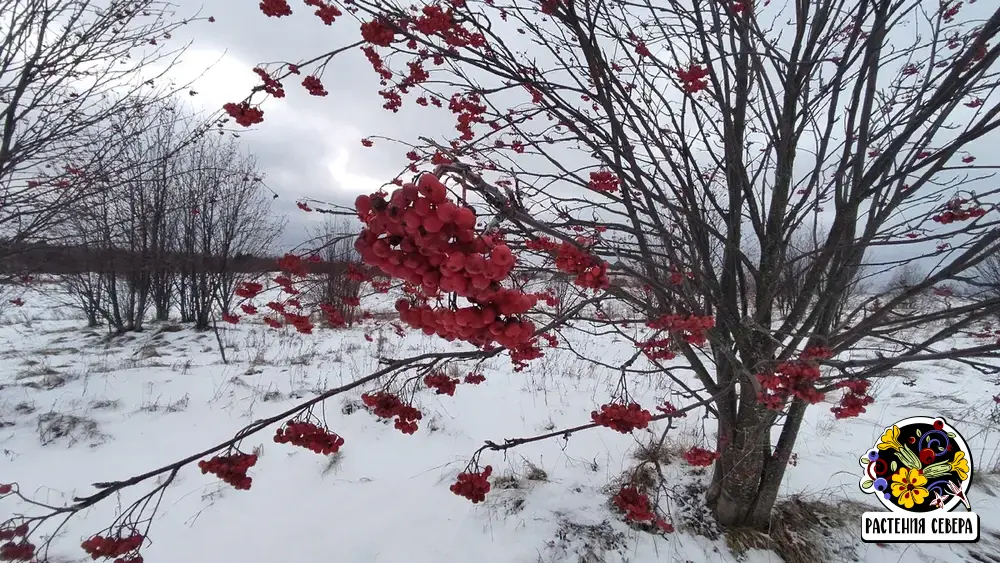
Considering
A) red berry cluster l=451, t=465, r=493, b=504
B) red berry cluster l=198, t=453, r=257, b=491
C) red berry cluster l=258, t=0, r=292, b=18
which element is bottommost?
red berry cluster l=451, t=465, r=493, b=504

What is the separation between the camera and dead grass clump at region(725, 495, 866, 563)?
2.80 meters

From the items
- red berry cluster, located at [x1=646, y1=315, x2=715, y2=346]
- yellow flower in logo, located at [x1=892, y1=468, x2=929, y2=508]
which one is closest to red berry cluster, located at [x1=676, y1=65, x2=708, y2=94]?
red berry cluster, located at [x1=646, y1=315, x2=715, y2=346]

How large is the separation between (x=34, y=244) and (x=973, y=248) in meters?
7.24

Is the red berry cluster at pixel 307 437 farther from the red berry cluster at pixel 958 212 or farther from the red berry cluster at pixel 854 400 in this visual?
the red berry cluster at pixel 958 212

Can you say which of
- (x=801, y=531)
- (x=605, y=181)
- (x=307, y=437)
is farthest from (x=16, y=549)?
(x=801, y=531)

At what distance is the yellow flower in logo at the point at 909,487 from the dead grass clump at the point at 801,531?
1.81 feet

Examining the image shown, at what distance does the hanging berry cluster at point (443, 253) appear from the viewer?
2.46 ft

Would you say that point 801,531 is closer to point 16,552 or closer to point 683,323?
point 683,323

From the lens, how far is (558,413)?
17.7ft

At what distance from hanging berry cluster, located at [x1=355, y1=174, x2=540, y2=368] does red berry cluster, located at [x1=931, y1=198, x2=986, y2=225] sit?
9.70 ft

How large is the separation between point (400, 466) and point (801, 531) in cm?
335

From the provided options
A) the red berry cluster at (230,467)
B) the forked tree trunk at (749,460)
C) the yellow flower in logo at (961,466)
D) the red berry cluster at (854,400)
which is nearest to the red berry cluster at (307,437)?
the red berry cluster at (230,467)

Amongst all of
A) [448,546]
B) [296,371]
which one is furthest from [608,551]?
[296,371]

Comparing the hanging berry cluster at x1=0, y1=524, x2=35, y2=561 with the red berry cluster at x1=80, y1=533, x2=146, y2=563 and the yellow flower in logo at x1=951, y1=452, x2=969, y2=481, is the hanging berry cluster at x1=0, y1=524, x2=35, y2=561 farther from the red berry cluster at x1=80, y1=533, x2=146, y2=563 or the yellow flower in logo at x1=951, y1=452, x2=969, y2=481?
the yellow flower in logo at x1=951, y1=452, x2=969, y2=481
